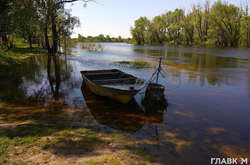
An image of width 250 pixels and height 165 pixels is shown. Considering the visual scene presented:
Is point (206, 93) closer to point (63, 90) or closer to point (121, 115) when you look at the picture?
point (121, 115)

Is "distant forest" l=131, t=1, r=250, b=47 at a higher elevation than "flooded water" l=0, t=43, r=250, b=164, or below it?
higher

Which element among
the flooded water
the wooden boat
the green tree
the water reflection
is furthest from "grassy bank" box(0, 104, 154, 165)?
the green tree

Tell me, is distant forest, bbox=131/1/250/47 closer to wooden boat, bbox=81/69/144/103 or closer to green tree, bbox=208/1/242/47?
green tree, bbox=208/1/242/47

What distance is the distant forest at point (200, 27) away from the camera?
55969 mm

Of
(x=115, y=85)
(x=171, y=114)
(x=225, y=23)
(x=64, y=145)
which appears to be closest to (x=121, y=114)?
(x=171, y=114)

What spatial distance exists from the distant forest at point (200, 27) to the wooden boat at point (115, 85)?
5640 cm

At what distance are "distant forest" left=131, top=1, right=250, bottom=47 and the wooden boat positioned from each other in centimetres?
5640

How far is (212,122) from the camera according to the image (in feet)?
21.7

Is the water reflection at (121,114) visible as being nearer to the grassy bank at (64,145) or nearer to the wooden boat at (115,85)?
the wooden boat at (115,85)

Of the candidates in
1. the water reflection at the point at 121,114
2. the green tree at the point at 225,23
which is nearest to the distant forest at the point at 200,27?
the green tree at the point at 225,23

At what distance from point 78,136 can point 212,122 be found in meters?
4.52

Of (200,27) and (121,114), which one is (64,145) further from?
(200,27)

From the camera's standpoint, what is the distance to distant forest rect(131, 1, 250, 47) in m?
56.0

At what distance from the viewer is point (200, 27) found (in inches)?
2544
